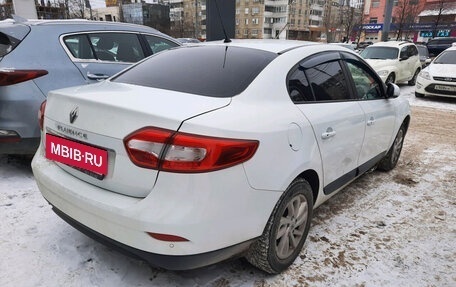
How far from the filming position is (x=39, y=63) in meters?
3.43

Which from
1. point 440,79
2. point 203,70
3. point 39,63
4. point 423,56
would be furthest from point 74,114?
point 423,56

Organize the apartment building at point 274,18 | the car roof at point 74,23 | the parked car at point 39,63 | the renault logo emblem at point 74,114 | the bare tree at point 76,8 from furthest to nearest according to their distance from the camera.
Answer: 1. the apartment building at point 274,18
2. the bare tree at point 76,8
3. the car roof at point 74,23
4. the parked car at point 39,63
5. the renault logo emblem at point 74,114

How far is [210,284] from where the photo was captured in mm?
2223

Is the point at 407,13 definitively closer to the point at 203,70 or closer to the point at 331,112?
the point at 331,112

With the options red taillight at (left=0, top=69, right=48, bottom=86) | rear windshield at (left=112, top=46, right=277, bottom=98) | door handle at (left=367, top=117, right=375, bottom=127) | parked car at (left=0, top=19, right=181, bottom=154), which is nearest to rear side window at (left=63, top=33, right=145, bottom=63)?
parked car at (left=0, top=19, right=181, bottom=154)

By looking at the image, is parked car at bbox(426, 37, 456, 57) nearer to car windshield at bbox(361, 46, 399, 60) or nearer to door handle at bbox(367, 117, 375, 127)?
car windshield at bbox(361, 46, 399, 60)

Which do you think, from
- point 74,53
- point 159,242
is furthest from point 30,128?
point 159,242

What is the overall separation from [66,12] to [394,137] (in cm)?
3164

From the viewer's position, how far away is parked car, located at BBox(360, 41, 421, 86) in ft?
35.5

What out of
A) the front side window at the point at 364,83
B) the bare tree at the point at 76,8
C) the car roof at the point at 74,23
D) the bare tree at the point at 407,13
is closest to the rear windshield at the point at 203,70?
the front side window at the point at 364,83

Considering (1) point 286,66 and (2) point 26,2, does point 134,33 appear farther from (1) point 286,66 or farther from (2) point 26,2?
(2) point 26,2

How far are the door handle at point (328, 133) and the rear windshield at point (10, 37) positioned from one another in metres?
3.03

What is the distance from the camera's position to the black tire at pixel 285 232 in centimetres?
211

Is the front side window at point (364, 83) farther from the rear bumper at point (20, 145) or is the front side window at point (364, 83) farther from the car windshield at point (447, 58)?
the car windshield at point (447, 58)
